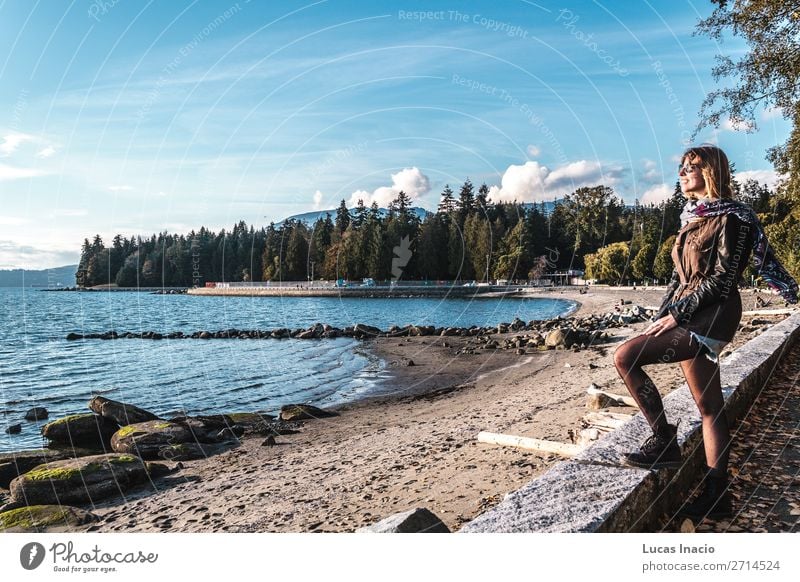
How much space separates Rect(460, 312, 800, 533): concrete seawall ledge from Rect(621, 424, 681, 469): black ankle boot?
0.06m

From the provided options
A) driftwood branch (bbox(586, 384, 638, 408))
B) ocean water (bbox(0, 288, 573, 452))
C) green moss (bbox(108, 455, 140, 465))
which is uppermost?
driftwood branch (bbox(586, 384, 638, 408))

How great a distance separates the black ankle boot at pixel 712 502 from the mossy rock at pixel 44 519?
7181 millimetres

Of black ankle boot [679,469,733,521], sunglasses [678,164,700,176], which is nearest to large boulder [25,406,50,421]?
black ankle boot [679,469,733,521]

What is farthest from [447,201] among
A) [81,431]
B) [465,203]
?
[81,431]

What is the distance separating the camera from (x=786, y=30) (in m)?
10.7

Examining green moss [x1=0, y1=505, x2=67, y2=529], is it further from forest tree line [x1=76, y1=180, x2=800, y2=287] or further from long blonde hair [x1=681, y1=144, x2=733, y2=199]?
forest tree line [x1=76, y1=180, x2=800, y2=287]

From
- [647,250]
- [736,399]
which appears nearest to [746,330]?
[736,399]

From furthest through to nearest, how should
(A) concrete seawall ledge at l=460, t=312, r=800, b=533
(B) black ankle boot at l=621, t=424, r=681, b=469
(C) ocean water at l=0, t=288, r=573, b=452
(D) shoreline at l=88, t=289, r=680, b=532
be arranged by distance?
1. (C) ocean water at l=0, t=288, r=573, b=452
2. (D) shoreline at l=88, t=289, r=680, b=532
3. (B) black ankle boot at l=621, t=424, r=681, b=469
4. (A) concrete seawall ledge at l=460, t=312, r=800, b=533

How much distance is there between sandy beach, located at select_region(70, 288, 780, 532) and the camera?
5.70m

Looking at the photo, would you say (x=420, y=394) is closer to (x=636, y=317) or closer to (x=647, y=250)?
(x=636, y=317)

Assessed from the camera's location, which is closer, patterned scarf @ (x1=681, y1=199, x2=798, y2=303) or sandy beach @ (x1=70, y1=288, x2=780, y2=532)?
patterned scarf @ (x1=681, y1=199, x2=798, y2=303)
